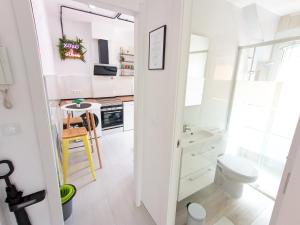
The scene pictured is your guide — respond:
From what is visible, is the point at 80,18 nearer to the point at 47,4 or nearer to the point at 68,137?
the point at 47,4

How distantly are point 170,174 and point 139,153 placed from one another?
1.74 ft

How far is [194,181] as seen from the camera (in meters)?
1.73

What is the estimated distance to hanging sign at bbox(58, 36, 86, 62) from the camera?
3195mm

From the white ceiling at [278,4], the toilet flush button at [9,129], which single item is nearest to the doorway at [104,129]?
the toilet flush button at [9,129]

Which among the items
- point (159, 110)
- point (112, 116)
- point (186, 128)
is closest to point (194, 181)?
point (186, 128)

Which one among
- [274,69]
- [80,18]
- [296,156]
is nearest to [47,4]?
[80,18]

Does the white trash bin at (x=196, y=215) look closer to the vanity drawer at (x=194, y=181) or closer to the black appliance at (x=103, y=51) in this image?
the vanity drawer at (x=194, y=181)

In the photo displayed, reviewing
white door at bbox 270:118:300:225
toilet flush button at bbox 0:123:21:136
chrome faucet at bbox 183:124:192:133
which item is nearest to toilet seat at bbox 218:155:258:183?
chrome faucet at bbox 183:124:192:133

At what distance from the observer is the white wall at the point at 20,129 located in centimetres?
91

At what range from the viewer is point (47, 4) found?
2498 millimetres

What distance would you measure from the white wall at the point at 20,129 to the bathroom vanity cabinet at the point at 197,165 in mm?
1311

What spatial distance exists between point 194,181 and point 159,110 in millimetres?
1054

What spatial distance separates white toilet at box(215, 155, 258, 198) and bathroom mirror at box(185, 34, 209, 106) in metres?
0.91

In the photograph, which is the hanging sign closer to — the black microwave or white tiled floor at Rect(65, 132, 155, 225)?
the black microwave
